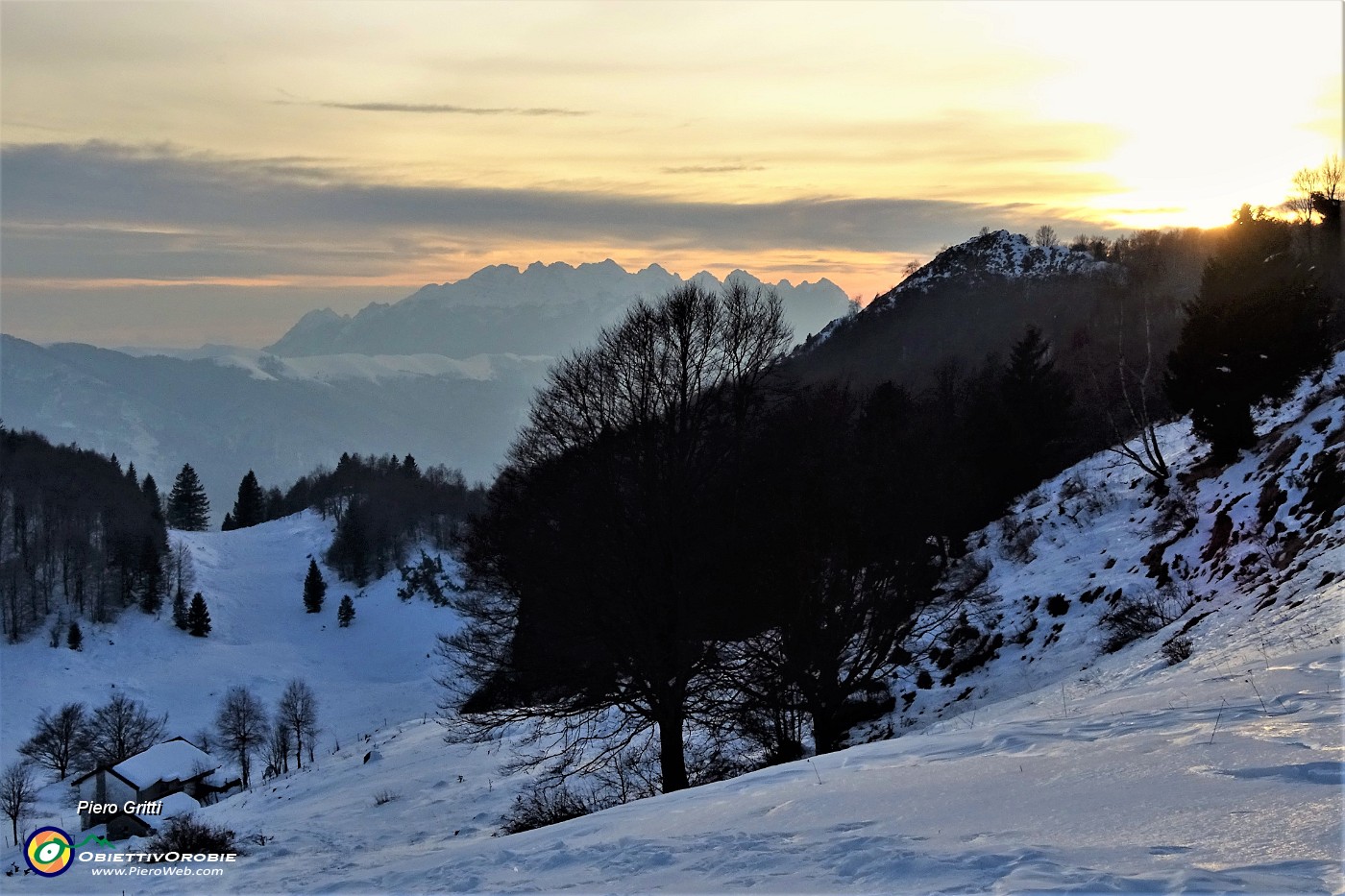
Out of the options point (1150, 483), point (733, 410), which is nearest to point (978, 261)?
point (1150, 483)

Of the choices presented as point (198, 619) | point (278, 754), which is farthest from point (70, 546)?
point (278, 754)

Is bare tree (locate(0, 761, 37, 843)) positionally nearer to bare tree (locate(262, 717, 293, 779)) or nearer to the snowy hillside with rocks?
bare tree (locate(262, 717, 293, 779))

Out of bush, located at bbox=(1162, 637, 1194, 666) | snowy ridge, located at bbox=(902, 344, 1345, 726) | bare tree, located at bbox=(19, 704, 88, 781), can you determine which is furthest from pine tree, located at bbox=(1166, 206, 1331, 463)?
bare tree, located at bbox=(19, 704, 88, 781)

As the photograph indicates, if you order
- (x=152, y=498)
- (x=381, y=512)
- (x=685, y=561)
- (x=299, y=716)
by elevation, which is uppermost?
(x=152, y=498)

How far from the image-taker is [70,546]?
100625 millimetres

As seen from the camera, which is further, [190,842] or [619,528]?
[619,528]

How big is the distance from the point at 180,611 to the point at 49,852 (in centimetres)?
9669

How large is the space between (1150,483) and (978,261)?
116100mm

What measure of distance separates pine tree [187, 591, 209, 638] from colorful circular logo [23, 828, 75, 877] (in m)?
93.8

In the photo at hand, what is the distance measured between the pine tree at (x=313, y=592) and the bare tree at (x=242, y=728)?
2924 centimetres

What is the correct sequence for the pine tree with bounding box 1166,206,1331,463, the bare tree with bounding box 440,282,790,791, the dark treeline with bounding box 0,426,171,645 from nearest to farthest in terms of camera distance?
the bare tree with bounding box 440,282,790,791 < the pine tree with bounding box 1166,206,1331,463 < the dark treeline with bounding box 0,426,171,645

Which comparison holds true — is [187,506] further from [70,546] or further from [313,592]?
[313,592]

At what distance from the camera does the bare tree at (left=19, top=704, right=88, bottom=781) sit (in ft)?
200

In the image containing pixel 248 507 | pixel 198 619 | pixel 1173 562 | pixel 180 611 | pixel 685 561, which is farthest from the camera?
pixel 248 507
